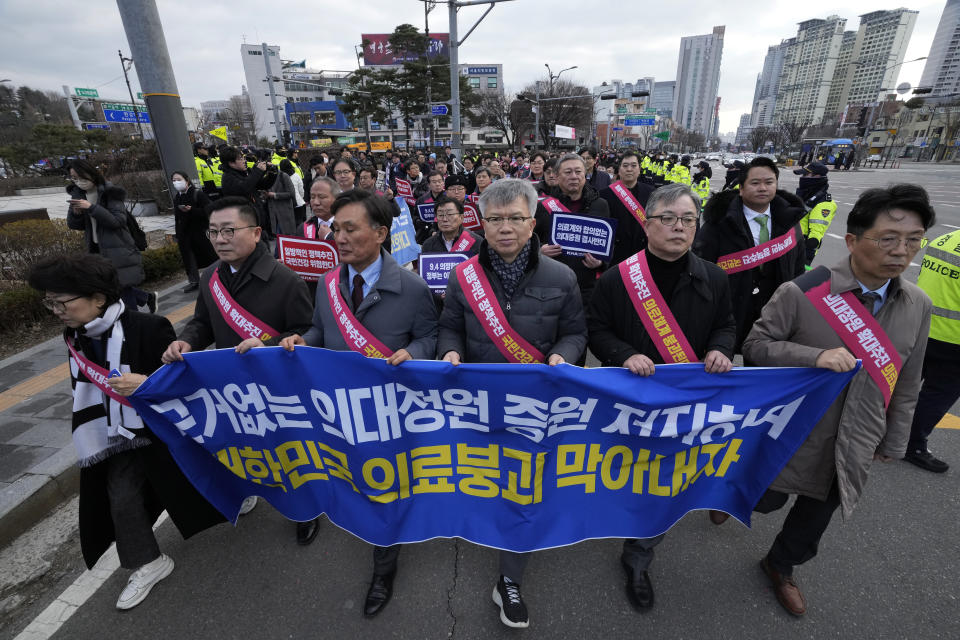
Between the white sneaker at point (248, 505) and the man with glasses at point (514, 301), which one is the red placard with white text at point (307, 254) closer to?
the white sneaker at point (248, 505)

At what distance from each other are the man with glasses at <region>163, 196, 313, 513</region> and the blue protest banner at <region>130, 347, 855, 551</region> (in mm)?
356

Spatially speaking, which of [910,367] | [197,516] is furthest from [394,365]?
[910,367]

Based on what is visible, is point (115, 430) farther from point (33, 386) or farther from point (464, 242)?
point (33, 386)

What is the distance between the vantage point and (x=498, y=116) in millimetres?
53750

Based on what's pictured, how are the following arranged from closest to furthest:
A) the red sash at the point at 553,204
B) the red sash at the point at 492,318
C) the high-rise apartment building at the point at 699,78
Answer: the red sash at the point at 492,318 → the red sash at the point at 553,204 → the high-rise apartment building at the point at 699,78

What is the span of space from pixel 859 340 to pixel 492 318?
5.20ft

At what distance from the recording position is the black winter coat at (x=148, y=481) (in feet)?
7.11

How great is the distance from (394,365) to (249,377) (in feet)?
2.54

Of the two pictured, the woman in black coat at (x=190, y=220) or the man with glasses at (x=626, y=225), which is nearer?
the man with glasses at (x=626, y=225)

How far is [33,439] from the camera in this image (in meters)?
3.34

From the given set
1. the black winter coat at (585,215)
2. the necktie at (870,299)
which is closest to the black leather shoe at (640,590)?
the necktie at (870,299)

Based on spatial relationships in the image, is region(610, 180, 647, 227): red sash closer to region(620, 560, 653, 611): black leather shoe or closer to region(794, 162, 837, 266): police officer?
region(794, 162, 837, 266): police officer

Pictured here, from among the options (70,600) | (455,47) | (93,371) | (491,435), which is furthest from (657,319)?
(455,47)

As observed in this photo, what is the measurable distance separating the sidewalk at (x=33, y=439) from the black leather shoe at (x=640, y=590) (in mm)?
3556
